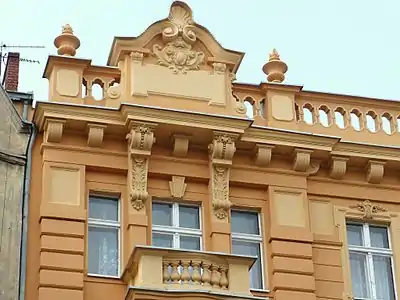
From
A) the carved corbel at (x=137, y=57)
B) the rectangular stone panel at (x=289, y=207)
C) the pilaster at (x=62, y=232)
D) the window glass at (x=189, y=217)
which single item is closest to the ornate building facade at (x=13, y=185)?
the pilaster at (x=62, y=232)

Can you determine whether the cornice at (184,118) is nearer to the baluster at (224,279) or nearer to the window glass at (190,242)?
the window glass at (190,242)

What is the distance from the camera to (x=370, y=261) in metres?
22.0

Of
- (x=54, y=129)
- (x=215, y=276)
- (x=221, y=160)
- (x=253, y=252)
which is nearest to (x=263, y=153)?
(x=221, y=160)

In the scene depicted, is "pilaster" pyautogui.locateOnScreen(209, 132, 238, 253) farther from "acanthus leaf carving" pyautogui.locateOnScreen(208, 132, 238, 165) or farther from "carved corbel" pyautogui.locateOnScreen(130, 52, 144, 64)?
"carved corbel" pyautogui.locateOnScreen(130, 52, 144, 64)

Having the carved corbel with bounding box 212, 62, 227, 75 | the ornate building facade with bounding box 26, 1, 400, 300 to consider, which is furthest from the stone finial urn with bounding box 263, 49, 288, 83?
the carved corbel with bounding box 212, 62, 227, 75

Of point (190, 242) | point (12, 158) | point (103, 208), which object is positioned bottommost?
point (190, 242)

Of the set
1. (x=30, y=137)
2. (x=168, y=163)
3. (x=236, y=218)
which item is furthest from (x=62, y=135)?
(x=236, y=218)

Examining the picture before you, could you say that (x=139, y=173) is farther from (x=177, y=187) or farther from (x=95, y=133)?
(x=95, y=133)

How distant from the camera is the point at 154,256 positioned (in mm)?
19422

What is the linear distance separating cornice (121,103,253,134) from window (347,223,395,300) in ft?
9.70

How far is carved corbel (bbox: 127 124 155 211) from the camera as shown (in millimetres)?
21156

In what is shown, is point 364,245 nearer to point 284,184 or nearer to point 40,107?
point 284,184

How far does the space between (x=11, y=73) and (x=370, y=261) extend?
810 cm

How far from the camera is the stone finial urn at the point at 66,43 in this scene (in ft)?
72.9
